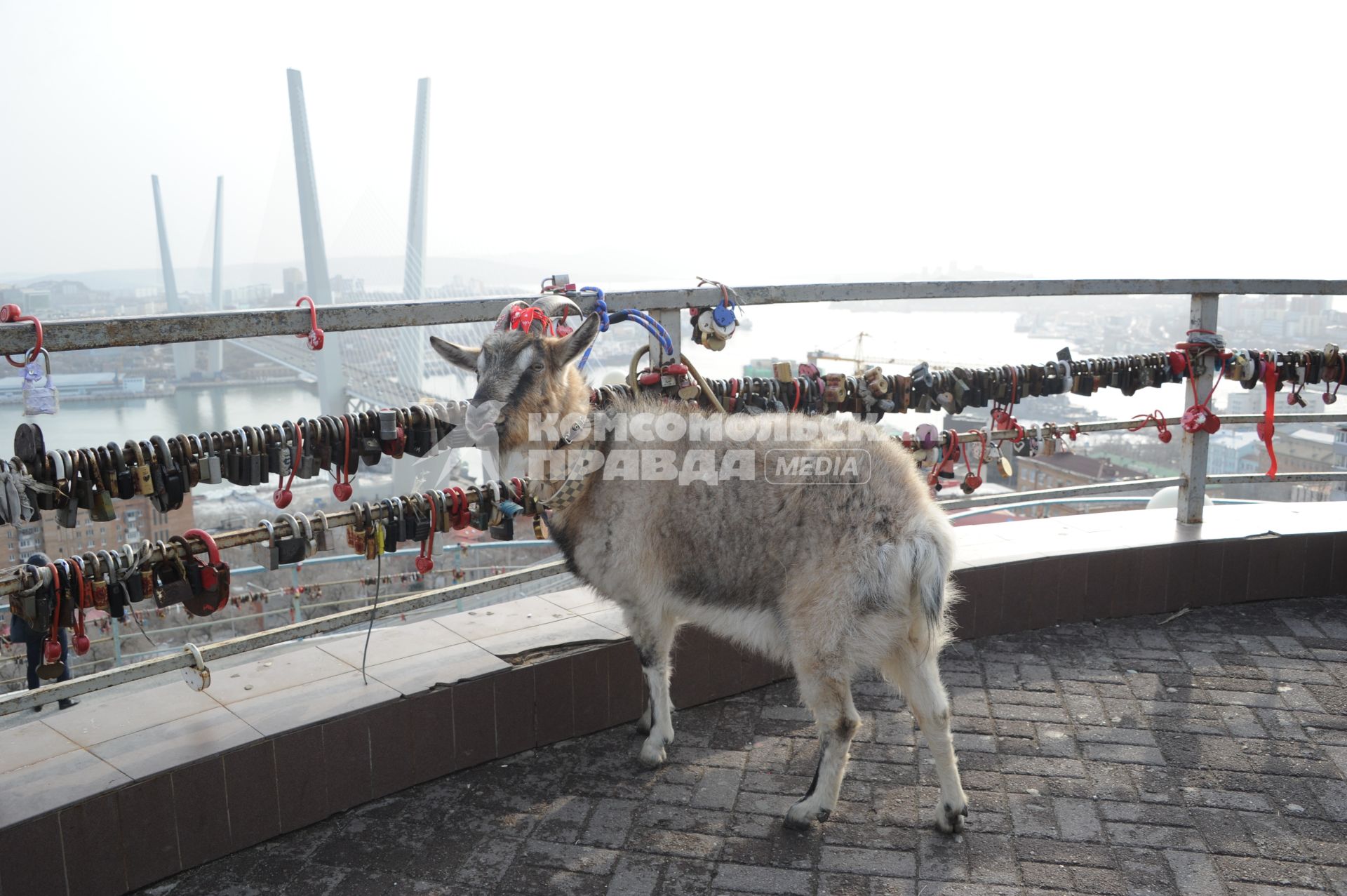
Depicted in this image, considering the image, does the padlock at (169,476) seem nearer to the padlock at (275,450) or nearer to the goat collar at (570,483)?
the padlock at (275,450)

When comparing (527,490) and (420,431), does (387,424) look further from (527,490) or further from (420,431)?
(527,490)

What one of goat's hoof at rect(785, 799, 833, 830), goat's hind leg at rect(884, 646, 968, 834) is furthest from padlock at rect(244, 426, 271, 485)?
goat's hind leg at rect(884, 646, 968, 834)

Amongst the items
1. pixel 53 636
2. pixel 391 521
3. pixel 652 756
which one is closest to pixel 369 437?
pixel 391 521

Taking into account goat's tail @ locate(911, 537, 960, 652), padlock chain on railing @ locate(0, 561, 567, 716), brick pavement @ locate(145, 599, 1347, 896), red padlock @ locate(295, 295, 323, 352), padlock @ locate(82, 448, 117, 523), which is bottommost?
brick pavement @ locate(145, 599, 1347, 896)

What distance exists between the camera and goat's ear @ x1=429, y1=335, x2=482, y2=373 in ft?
11.5

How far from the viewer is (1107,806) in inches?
139

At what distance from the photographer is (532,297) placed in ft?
12.6

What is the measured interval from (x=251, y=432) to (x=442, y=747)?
1464mm

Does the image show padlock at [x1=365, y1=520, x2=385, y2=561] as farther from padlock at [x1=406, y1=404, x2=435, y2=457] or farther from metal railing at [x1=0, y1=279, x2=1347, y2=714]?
padlock at [x1=406, y1=404, x2=435, y2=457]

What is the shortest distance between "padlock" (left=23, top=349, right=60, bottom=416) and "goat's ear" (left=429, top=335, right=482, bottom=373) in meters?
1.23

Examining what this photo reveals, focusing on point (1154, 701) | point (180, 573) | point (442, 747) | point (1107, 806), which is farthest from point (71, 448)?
point (1154, 701)

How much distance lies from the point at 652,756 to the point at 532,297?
6.40ft

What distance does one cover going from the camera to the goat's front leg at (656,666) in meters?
3.80

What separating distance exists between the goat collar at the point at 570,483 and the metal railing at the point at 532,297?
531 millimetres
